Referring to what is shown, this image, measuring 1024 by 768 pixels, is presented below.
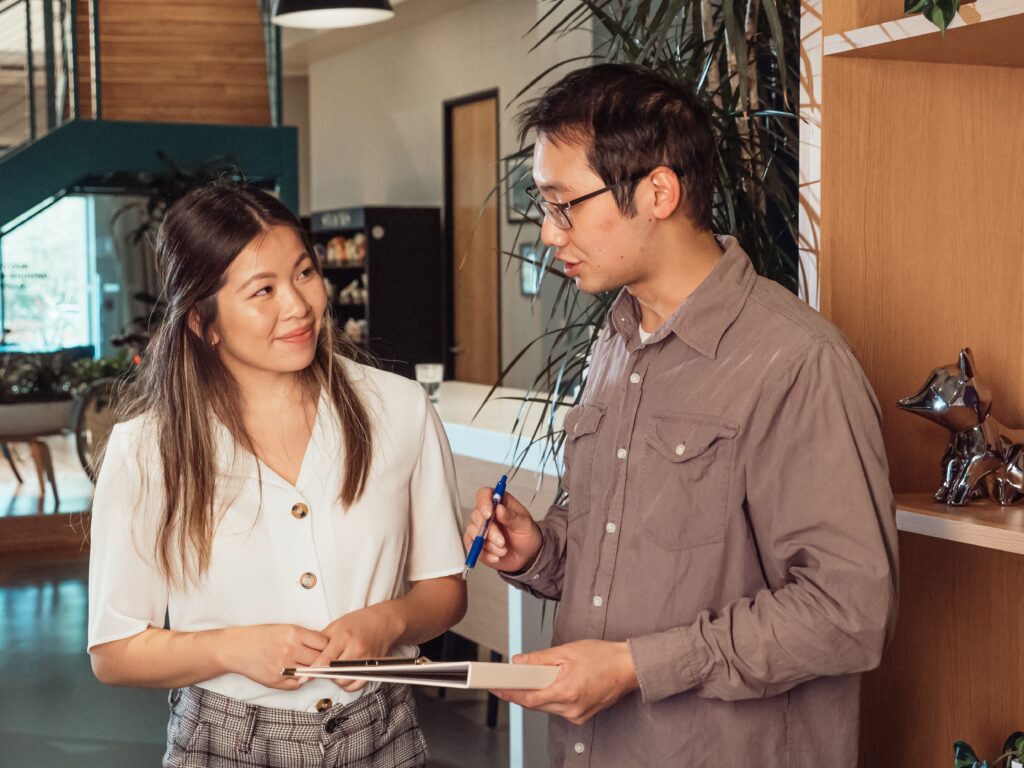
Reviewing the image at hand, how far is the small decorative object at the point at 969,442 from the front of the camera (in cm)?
166

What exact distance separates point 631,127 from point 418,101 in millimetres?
10637

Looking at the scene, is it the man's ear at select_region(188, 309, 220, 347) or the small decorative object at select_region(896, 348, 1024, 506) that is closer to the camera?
the small decorative object at select_region(896, 348, 1024, 506)

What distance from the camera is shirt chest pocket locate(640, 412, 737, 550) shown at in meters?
1.49

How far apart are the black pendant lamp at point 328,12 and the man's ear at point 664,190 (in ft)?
18.2

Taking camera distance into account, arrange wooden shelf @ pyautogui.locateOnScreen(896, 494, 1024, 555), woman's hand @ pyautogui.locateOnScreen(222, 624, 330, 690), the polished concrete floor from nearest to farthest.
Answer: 1. wooden shelf @ pyautogui.locateOnScreen(896, 494, 1024, 555)
2. woman's hand @ pyautogui.locateOnScreen(222, 624, 330, 690)
3. the polished concrete floor

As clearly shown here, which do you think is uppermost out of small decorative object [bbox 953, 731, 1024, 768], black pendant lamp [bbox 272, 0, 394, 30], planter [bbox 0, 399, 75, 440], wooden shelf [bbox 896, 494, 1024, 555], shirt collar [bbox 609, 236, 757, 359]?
black pendant lamp [bbox 272, 0, 394, 30]

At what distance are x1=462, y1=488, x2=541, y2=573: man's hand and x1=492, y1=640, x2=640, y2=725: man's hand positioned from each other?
29 cm

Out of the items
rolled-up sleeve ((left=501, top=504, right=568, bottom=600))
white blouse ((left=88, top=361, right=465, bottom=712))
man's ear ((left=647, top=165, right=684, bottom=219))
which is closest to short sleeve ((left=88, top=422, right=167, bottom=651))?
white blouse ((left=88, top=361, right=465, bottom=712))

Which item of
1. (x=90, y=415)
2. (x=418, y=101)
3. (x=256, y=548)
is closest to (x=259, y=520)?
(x=256, y=548)

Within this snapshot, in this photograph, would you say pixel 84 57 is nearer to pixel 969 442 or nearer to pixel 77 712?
pixel 77 712

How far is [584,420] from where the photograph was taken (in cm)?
170

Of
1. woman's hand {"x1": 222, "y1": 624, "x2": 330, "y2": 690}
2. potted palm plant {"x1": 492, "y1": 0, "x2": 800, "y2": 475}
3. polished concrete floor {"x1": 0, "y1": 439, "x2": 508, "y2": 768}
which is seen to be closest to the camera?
woman's hand {"x1": 222, "y1": 624, "x2": 330, "y2": 690}

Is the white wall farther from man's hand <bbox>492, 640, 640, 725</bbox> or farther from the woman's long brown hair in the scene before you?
man's hand <bbox>492, 640, 640, 725</bbox>

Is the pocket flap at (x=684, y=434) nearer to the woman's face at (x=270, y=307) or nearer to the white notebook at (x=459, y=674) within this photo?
the white notebook at (x=459, y=674)
